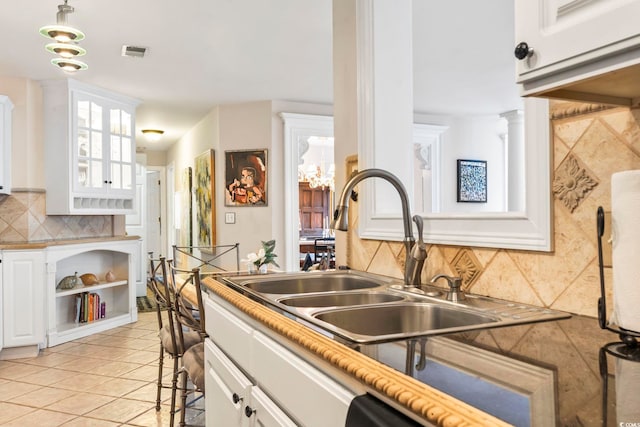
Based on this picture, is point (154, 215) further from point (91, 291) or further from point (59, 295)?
point (59, 295)

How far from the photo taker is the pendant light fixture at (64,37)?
2.63 meters

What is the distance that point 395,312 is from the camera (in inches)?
52.4

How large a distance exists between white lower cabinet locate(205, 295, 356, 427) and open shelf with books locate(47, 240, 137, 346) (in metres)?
3.15

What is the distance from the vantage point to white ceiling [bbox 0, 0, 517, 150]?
321 cm

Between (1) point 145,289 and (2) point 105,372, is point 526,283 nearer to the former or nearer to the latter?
(2) point 105,372

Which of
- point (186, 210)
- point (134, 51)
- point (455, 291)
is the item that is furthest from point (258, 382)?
point (186, 210)

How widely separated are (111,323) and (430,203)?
4.33 m

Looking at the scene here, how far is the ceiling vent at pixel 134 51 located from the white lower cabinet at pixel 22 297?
1.88m

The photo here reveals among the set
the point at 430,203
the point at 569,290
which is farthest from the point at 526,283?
the point at 430,203

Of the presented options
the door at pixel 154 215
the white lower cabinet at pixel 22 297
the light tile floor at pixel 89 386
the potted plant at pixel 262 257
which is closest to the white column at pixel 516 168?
the potted plant at pixel 262 257

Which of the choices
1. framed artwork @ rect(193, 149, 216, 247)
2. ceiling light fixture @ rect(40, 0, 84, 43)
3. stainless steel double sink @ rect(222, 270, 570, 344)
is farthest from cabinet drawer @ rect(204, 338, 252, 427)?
framed artwork @ rect(193, 149, 216, 247)

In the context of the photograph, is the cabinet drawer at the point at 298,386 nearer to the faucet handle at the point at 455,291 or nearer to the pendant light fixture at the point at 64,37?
the faucet handle at the point at 455,291

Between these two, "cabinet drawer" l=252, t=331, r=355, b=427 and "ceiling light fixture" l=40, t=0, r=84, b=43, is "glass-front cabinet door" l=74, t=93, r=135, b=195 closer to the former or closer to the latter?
"ceiling light fixture" l=40, t=0, r=84, b=43

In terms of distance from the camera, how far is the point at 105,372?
3.61 meters
